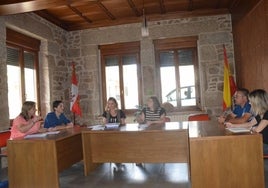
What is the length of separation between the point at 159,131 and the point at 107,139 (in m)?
0.83

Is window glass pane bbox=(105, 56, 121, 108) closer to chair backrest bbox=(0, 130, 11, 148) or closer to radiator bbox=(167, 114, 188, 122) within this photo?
Answer: radiator bbox=(167, 114, 188, 122)

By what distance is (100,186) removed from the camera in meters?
3.30

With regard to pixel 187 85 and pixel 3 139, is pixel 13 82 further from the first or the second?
pixel 187 85

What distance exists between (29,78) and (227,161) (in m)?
4.31

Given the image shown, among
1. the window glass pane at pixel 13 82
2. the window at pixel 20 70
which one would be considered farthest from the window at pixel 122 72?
the window glass pane at pixel 13 82

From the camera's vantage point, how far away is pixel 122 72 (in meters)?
6.37

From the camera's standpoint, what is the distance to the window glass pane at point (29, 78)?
209 inches

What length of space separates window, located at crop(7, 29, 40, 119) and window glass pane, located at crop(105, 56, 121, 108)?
1642 mm

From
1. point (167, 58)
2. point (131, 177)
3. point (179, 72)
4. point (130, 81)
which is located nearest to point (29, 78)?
point (130, 81)

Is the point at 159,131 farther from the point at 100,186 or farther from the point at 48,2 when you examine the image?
the point at 48,2

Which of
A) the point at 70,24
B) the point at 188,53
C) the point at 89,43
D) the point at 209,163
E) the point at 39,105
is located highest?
the point at 70,24

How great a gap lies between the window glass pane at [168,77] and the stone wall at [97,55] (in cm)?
24

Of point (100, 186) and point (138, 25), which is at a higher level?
point (138, 25)

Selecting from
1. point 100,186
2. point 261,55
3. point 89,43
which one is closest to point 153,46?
point 89,43
